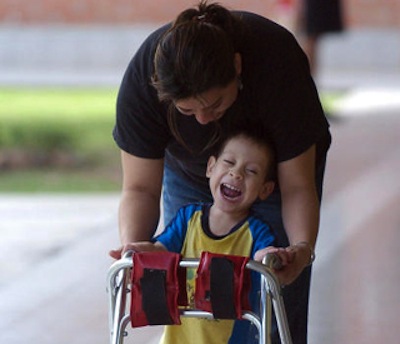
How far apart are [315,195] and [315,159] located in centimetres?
18

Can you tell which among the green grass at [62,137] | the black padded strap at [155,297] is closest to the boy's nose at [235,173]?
the black padded strap at [155,297]

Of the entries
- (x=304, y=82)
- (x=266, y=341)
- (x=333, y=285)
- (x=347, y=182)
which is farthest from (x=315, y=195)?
(x=347, y=182)

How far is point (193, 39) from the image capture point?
3.05m

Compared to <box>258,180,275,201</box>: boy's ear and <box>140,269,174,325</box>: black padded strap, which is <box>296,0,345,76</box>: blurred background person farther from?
<box>140,269,174,325</box>: black padded strap

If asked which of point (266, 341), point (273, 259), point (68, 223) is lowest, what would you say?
point (68, 223)

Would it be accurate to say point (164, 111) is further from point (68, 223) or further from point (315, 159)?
point (68, 223)

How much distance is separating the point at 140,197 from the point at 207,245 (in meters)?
0.27

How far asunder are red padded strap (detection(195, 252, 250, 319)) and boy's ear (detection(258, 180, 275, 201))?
37cm

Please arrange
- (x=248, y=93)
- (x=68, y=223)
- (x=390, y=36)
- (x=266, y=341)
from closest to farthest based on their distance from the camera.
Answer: (x=266, y=341) → (x=248, y=93) → (x=68, y=223) → (x=390, y=36)

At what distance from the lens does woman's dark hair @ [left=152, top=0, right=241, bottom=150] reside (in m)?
3.02

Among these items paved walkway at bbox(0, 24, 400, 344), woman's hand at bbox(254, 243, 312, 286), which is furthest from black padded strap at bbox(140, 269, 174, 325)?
paved walkway at bbox(0, 24, 400, 344)

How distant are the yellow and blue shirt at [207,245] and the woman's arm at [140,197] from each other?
65mm

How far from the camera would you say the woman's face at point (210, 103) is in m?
3.06

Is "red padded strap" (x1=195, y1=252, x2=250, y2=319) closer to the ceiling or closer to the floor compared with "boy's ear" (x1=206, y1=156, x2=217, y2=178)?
closer to the floor
